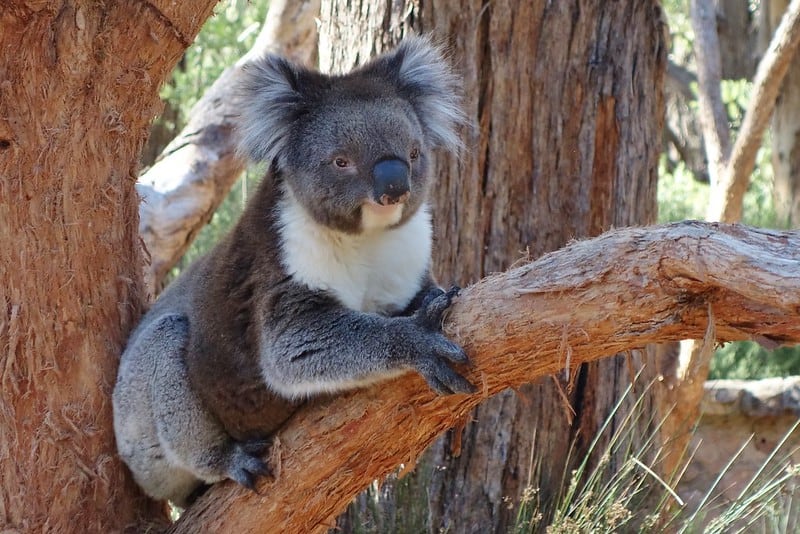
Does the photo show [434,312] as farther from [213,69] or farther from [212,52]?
[212,52]

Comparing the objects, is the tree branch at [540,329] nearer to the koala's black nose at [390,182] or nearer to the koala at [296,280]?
the koala at [296,280]

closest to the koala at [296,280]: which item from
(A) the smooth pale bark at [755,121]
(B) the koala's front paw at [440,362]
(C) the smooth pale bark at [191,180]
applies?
(B) the koala's front paw at [440,362]

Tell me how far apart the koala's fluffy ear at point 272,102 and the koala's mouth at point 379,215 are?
49cm

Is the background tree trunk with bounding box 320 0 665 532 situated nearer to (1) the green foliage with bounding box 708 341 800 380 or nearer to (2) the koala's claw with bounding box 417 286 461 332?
(2) the koala's claw with bounding box 417 286 461 332

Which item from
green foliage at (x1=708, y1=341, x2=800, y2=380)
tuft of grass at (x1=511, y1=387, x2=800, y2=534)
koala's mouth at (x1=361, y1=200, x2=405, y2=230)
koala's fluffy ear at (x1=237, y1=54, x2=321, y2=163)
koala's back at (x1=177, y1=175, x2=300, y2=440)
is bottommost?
green foliage at (x1=708, y1=341, x2=800, y2=380)

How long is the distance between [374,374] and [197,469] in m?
1.09

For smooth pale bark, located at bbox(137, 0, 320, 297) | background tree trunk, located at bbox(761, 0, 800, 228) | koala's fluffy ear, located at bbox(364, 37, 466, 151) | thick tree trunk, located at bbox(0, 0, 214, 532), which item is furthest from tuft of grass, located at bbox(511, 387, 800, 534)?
background tree trunk, located at bbox(761, 0, 800, 228)

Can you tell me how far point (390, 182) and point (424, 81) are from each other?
74cm

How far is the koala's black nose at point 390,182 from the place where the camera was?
3461 mm

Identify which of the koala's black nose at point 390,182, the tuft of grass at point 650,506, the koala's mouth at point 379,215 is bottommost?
the tuft of grass at point 650,506

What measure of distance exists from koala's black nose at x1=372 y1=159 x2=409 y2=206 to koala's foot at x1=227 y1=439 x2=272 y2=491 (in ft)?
3.54

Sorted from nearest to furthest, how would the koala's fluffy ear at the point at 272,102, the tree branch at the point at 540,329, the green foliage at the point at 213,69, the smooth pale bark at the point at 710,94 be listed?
the tree branch at the point at 540,329, the koala's fluffy ear at the point at 272,102, the smooth pale bark at the point at 710,94, the green foliage at the point at 213,69

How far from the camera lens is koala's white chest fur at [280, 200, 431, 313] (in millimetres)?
3629

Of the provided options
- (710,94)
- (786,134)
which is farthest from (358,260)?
(786,134)
